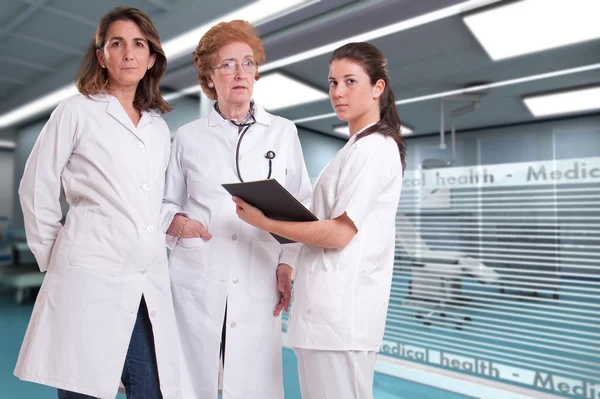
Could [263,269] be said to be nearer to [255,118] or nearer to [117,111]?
[255,118]

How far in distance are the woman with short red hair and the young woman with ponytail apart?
7.0 inches

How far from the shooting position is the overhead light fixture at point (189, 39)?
122 inches

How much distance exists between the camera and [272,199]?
1.06 metres

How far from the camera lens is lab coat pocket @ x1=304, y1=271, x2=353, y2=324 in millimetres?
1056

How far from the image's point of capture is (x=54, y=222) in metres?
1.12

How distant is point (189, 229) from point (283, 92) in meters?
2.64

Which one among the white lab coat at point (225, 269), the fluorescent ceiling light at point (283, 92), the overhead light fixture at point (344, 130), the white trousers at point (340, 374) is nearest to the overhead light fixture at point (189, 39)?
the fluorescent ceiling light at point (283, 92)

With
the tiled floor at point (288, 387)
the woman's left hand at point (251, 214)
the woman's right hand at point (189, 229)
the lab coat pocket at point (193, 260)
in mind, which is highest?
the woman's left hand at point (251, 214)

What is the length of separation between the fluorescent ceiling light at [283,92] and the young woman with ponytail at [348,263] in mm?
2423

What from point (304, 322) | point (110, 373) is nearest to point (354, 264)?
point (304, 322)

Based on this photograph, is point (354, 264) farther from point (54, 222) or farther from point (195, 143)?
point (54, 222)

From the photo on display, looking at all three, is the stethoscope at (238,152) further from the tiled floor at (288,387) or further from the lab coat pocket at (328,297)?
the tiled floor at (288,387)

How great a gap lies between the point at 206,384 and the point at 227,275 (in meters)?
0.33

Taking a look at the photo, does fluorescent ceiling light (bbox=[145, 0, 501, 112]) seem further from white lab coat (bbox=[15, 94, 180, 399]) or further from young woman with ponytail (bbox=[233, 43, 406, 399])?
white lab coat (bbox=[15, 94, 180, 399])
